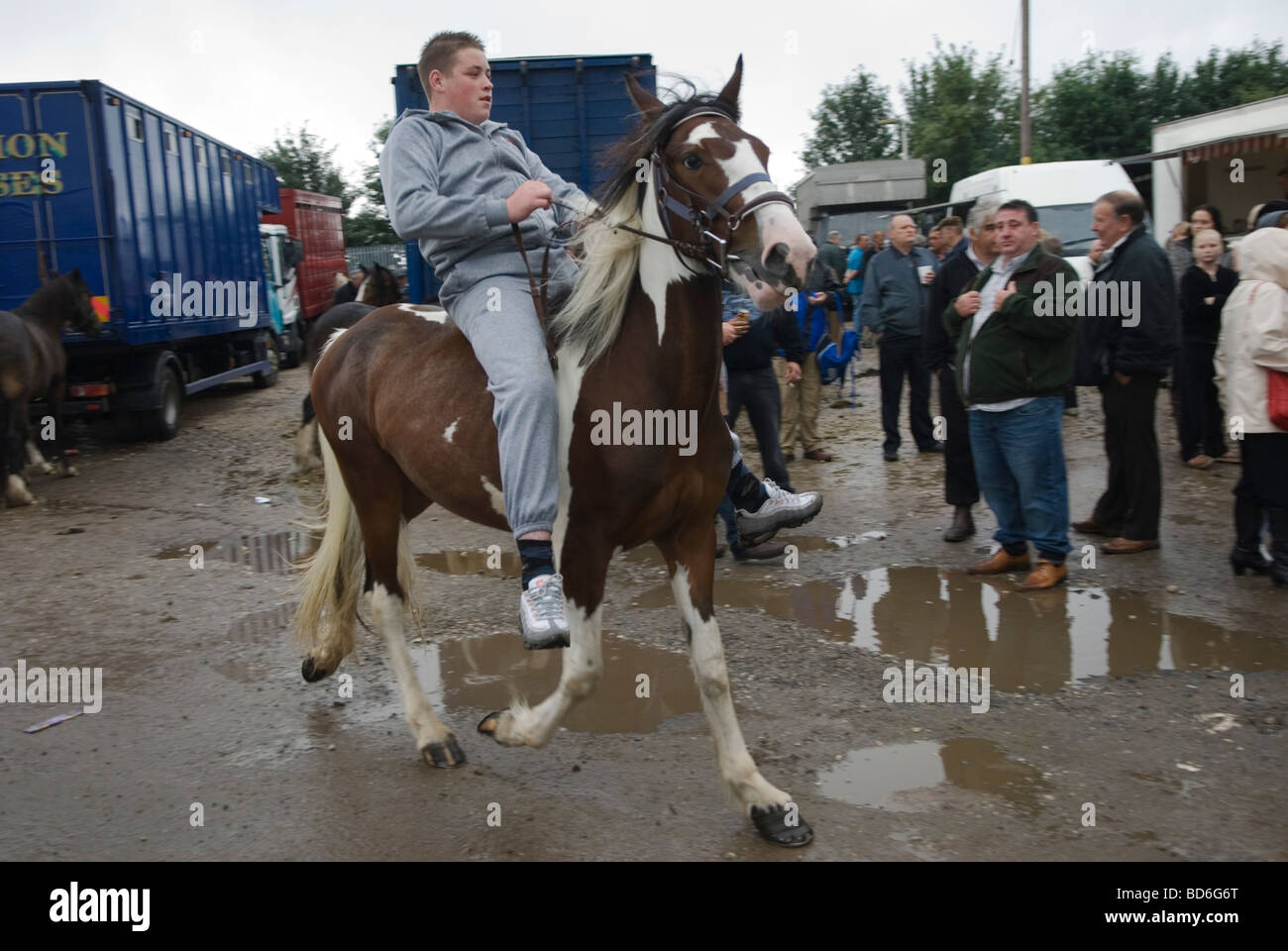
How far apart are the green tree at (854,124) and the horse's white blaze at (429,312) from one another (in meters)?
41.4

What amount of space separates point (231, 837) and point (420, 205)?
91.4 inches

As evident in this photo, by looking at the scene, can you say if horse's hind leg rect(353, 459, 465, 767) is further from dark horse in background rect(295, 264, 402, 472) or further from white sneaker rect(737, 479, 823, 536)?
dark horse in background rect(295, 264, 402, 472)

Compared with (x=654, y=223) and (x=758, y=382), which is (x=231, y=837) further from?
(x=758, y=382)

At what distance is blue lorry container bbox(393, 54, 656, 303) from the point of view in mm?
10734

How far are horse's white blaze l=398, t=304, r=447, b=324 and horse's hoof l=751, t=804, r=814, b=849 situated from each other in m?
2.43

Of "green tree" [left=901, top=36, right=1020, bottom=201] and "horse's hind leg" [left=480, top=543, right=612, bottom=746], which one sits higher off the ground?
"green tree" [left=901, top=36, right=1020, bottom=201]

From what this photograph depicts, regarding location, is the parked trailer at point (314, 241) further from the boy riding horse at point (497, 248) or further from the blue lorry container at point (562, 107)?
the boy riding horse at point (497, 248)

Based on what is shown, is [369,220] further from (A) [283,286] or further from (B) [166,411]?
(B) [166,411]

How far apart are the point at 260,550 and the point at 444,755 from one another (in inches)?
163

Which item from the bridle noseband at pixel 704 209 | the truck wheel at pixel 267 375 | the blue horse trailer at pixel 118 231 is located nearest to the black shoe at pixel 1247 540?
the bridle noseband at pixel 704 209

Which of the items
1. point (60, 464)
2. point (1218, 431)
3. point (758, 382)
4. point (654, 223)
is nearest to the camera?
point (654, 223)

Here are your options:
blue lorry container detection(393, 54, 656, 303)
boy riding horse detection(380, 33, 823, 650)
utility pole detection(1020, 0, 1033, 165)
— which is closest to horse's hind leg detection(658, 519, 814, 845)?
boy riding horse detection(380, 33, 823, 650)

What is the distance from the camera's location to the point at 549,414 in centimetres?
347
